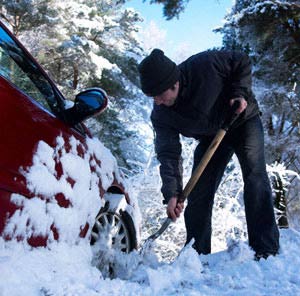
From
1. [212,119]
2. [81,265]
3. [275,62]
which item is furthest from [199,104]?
[275,62]

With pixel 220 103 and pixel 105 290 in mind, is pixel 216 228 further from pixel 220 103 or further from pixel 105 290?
pixel 105 290

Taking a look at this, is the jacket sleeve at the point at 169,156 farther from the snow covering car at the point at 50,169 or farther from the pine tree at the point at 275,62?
the pine tree at the point at 275,62

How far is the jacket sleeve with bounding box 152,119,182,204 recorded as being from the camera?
123 inches

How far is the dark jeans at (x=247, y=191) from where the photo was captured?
2.91m

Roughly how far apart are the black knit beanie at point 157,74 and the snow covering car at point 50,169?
32 centimetres

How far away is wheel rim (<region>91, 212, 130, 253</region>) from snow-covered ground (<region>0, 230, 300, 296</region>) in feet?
0.48

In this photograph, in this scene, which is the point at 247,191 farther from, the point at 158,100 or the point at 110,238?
the point at 110,238

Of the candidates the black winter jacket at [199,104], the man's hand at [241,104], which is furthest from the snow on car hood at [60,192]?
the man's hand at [241,104]

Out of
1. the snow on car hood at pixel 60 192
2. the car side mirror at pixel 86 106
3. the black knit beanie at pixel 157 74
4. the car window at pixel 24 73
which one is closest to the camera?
the snow on car hood at pixel 60 192

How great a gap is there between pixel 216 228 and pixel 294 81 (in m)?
5.39

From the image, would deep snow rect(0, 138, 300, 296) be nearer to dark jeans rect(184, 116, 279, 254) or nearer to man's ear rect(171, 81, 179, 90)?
dark jeans rect(184, 116, 279, 254)

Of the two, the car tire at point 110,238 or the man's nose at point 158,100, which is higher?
the man's nose at point 158,100

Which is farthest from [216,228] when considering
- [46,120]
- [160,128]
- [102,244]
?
[46,120]

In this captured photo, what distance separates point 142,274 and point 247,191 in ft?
3.48
